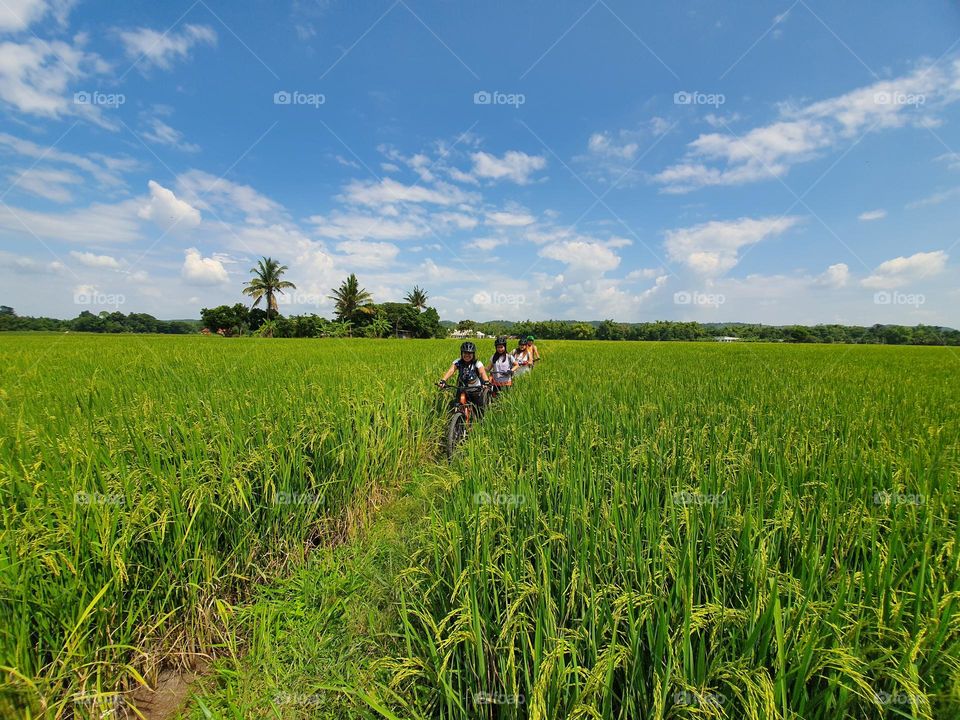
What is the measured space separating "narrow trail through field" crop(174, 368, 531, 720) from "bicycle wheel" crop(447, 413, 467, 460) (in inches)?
68.7

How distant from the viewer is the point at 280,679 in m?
2.08

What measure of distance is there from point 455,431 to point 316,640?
313 cm

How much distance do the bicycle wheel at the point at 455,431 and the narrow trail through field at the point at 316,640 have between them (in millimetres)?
1745

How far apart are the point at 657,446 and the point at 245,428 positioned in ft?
12.1

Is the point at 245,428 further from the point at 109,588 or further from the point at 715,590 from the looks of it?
the point at 715,590

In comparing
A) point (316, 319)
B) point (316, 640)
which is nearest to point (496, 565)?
point (316, 640)

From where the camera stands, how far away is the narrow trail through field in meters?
1.83

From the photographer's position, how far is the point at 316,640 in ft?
7.76

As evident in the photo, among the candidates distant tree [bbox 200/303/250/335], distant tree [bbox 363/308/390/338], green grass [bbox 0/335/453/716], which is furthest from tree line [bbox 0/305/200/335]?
green grass [bbox 0/335/453/716]

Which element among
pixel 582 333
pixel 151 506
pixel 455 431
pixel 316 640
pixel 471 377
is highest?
pixel 582 333

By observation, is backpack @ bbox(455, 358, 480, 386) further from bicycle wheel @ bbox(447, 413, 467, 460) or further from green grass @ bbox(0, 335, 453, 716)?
green grass @ bbox(0, 335, 453, 716)

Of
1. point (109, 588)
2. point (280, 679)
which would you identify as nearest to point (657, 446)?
point (280, 679)

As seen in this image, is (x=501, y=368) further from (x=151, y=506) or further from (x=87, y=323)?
(x=87, y=323)

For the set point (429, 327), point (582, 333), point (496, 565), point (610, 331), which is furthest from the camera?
point (610, 331)
